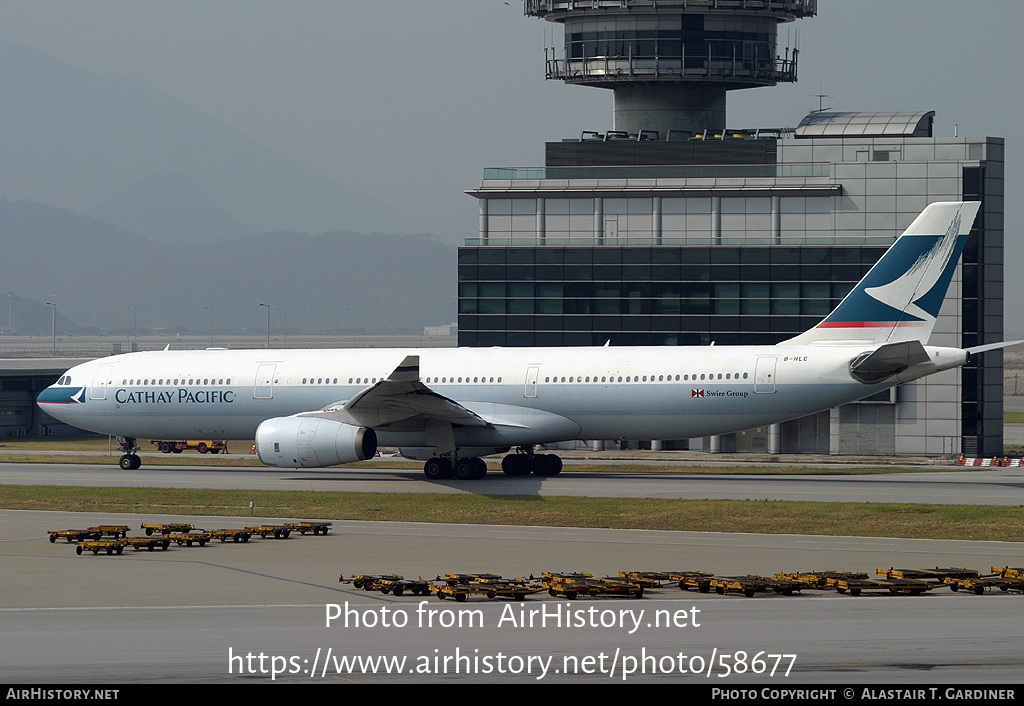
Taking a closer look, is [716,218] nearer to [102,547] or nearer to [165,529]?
[165,529]

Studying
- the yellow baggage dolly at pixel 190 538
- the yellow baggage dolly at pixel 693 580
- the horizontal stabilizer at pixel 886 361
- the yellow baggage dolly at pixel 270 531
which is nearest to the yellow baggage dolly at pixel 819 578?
the yellow baggage dolly at pixel 693 580

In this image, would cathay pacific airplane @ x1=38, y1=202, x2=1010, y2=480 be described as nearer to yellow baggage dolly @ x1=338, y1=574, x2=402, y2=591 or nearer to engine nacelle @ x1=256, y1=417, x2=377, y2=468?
engine nacelle @ x1=256, y1=417, x2=377, y2=468

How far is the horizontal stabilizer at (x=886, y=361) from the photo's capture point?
132ft

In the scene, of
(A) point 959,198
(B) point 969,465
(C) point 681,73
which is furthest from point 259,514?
(C) point 681,73

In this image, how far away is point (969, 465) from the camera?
5741 centimetres

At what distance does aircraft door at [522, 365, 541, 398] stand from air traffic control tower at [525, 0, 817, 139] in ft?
120

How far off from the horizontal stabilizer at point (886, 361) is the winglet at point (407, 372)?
1423 cm

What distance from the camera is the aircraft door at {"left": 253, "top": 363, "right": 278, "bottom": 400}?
47375 mm

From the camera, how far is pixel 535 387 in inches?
1766

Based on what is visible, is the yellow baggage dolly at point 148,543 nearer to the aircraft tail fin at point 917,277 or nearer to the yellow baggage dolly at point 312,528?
the yellow baggage dolly at point 312,528

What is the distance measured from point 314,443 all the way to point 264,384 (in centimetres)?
669

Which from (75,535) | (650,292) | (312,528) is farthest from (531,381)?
(650,292)

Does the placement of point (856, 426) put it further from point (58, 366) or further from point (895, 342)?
point (58, 366)

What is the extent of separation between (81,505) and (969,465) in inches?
1537
